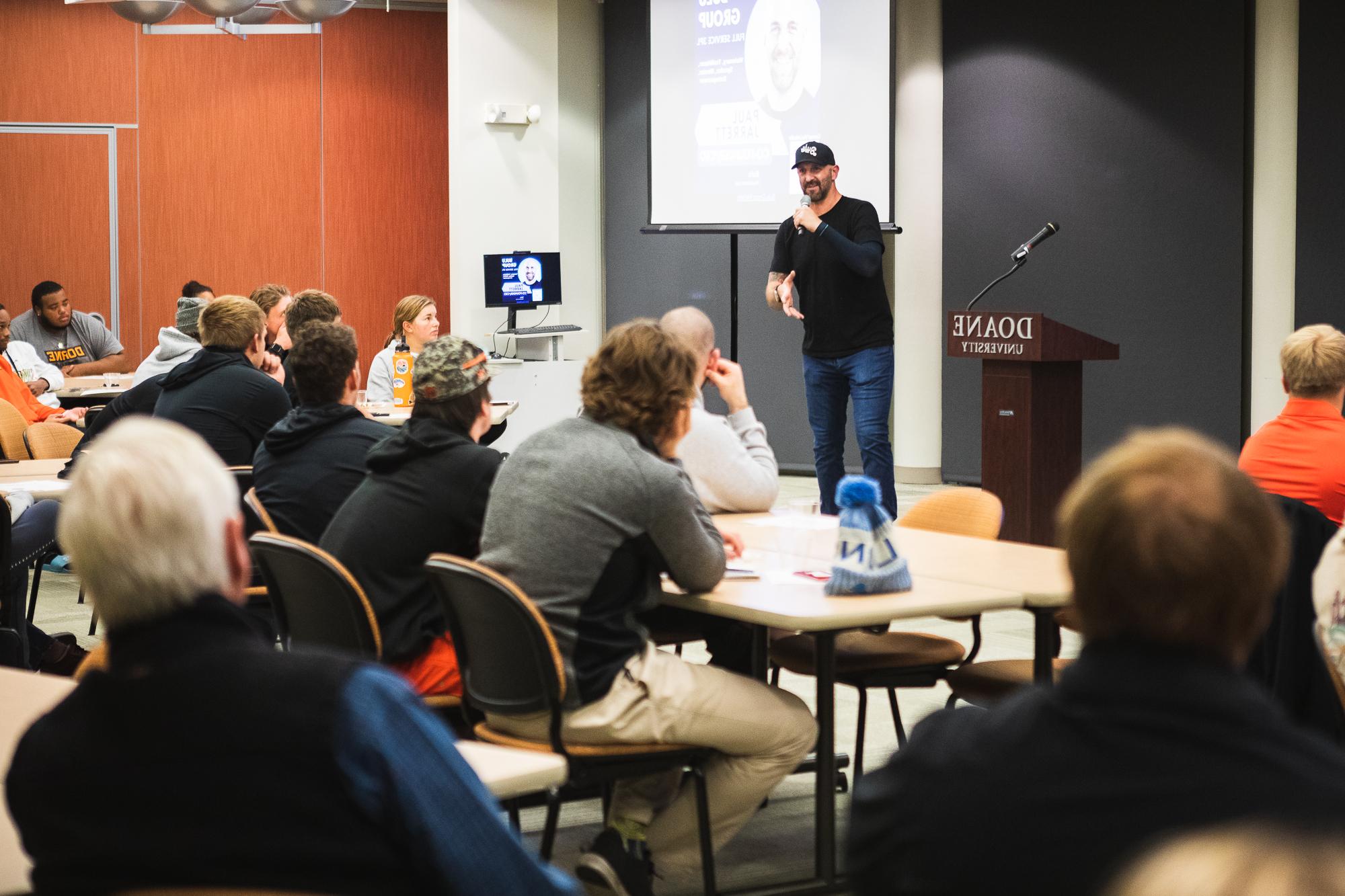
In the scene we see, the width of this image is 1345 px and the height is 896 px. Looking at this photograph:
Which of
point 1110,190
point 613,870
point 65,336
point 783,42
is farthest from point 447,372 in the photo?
point 65,336

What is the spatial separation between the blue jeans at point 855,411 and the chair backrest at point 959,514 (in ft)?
9.56

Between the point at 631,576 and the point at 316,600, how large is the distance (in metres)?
0.70

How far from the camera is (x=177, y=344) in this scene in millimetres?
6844

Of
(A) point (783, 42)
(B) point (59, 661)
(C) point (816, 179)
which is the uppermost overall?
→ (A) point (783, 42)

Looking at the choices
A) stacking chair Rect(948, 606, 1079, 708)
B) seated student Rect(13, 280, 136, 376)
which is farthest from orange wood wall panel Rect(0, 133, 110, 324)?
stacking chair Rect(948, 606, 1079, 708)

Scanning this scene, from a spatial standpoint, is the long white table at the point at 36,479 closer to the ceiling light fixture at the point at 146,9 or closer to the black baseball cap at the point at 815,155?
the ceiling light fixture at the point at 146,9

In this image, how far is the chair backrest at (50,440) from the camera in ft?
19.5

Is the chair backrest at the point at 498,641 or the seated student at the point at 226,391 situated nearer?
the chair backrest at the point at 498,641

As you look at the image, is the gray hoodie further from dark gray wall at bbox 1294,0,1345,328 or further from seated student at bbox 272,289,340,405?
dark gray wall at bbox 1294,0,1345,328

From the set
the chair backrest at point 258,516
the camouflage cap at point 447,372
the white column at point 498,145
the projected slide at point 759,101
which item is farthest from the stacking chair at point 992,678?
the white column at point 498,145

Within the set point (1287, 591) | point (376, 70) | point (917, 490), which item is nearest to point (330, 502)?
point (1287, 591)

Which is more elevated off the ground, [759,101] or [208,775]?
[759,101]

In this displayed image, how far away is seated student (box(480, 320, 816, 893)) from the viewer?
2.82 meters

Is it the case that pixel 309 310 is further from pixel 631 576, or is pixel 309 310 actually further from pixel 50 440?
pixel 631 576
